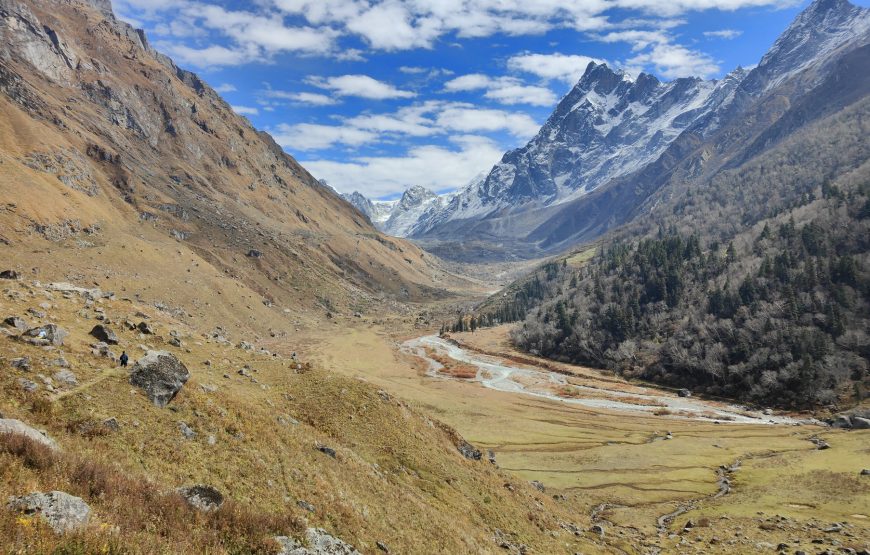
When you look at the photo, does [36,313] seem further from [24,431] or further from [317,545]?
[317,545]

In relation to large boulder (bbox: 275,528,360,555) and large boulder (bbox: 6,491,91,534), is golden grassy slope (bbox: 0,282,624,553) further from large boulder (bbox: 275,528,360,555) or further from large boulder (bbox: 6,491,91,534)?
large boulder (bbox: 275,528,360,555)

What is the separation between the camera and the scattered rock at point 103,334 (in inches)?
1098

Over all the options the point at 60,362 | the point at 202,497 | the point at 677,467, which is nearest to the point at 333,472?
the point at 202,497

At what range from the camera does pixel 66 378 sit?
827 inches

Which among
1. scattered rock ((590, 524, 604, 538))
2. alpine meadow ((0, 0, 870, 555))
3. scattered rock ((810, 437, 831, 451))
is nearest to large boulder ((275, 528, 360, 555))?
alpine meadow ((0, 0, 870, 555))

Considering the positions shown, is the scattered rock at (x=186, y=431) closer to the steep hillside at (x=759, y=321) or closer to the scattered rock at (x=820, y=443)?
the scattered rock at (x=820, y=443)

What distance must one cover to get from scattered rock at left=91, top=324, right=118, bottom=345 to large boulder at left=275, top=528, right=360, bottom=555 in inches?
759

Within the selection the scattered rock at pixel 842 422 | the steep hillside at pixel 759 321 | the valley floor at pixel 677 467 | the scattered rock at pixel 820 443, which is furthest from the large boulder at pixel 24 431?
the steep hillside at pixel 759 321

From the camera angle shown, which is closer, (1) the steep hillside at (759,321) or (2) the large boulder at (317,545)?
(2) the large boulder at (317,545)

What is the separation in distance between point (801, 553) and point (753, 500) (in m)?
18.8

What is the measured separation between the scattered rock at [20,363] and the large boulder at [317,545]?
47.1 feet

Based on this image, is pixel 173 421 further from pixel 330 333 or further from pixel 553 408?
pixel 330 333

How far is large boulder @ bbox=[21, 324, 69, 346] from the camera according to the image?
23.1 metres

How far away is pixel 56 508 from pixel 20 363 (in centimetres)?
1253
